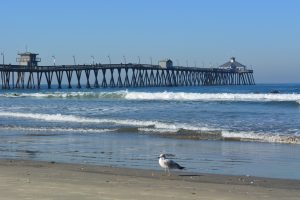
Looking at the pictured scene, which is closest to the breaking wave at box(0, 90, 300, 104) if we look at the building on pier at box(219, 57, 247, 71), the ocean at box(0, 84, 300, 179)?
the ocean at box(0, 84, 300, 179)

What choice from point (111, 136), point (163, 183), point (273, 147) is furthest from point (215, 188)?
point (111, 136)

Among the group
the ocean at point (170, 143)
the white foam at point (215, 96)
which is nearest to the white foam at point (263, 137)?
the ocean at point (170, 143)

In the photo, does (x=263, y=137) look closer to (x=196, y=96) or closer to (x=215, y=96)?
(x=215, y=96)

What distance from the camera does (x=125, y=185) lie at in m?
8.51

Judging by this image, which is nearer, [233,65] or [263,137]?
[263,137]

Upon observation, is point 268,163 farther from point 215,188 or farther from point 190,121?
point 190,121

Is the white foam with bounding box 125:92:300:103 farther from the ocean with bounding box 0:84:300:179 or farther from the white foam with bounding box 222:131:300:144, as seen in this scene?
the white foam with bounding box 222:131:300:144

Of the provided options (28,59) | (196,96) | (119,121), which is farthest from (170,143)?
(28,59)

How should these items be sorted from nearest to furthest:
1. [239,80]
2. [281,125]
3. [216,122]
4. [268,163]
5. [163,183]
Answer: [163,183], [268,163], [281,125], [216,122], [239,80]

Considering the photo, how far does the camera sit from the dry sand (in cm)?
757

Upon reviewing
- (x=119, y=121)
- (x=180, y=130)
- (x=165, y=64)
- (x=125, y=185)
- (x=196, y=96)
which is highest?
(x=165, y=64)

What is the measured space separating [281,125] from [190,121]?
387cm

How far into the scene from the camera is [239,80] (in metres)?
138

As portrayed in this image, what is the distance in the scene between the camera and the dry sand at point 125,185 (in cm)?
757
